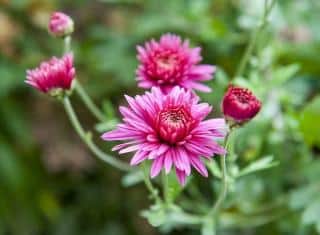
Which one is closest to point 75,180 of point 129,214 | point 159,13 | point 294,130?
point 129,214

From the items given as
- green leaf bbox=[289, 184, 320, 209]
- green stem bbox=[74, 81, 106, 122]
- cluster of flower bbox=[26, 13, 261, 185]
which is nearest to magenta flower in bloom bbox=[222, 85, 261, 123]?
cluster of flower bbox=[26, 13, 261, 185]

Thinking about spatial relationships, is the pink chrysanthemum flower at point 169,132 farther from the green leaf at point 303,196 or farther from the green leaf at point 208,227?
the green leaf at point 303,196

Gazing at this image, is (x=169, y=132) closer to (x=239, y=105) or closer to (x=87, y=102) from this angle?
(x=239, y=105)

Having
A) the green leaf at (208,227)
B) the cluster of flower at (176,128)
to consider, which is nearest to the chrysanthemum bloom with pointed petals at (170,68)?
the cluster of flower at (176,128)

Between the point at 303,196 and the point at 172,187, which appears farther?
the point at 303,196

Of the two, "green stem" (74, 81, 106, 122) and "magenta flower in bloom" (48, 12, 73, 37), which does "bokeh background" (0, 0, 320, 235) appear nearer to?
"green stem" (74, 81, 106, 122)

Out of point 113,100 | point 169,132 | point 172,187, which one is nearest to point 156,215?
point 172,187
